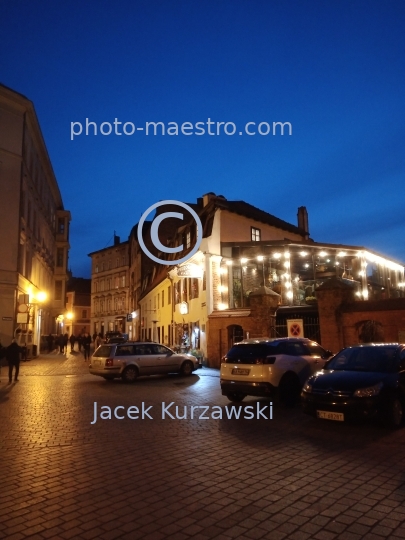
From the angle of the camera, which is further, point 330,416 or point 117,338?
point 117,338

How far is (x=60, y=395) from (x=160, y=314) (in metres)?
25.6

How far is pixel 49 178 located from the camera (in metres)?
42.5

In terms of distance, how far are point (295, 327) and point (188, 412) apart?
10025mm

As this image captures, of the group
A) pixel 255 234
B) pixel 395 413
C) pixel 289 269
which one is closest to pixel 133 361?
pixel 289 269

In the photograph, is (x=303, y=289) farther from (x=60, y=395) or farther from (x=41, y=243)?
(x=41, y=243)

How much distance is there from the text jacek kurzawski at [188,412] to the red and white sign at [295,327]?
812cm

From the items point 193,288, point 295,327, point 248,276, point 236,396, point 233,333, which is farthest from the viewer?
point 193,288

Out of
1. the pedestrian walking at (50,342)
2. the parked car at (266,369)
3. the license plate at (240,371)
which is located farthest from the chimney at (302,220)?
the license plate at (240,371)

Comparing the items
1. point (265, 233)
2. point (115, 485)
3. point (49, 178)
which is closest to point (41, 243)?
point (49, 178)

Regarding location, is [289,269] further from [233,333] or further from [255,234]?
[255,234]

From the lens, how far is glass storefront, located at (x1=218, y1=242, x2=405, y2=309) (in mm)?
24609

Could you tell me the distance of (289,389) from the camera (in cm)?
1123

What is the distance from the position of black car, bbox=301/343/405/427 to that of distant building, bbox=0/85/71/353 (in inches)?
873

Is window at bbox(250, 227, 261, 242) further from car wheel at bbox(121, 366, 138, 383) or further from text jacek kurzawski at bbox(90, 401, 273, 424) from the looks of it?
text jacek kurzawski at bbox(90, 401, 273, 424)
